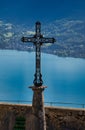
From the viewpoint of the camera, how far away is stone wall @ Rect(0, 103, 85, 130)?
17875 millimetres

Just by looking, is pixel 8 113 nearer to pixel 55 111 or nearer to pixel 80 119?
pixel 55 111

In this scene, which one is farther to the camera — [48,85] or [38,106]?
[48,85]

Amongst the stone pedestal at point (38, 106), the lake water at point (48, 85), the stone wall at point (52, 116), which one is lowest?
the lake water at point (48, 85)

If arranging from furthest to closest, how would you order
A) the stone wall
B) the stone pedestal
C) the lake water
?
the lake water < the stone wall < the stone pedestal

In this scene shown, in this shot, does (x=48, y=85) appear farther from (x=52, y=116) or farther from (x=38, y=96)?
(x=38, y=96)

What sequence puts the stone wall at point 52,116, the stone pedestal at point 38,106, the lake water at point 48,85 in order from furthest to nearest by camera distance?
the lake water at point 48,85 → the stone wall at point 52,116 → the stone pedestal at point 38,106

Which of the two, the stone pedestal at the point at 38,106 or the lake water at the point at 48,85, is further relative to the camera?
the lake water at the point at 48,85

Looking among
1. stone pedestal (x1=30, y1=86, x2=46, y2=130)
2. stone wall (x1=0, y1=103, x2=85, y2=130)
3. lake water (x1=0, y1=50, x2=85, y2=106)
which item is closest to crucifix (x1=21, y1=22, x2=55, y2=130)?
stone pedestal (x1=30, y1=86, x2=46, y2=130)

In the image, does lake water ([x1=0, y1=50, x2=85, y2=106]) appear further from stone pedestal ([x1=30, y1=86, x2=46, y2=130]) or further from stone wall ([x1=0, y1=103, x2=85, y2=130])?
stone pedestal ([x1=30, y1=86, x2=46, y2=130])

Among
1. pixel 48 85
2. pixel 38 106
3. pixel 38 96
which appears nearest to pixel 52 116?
pixel 38 106

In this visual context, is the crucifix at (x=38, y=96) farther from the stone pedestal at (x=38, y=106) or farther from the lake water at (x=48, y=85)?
the lake water at (x=48, y=85)

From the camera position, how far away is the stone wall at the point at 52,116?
17875 mm

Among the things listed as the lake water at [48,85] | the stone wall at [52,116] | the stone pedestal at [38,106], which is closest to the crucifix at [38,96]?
the stone pedestal at [38,106]

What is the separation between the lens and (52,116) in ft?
60.4
